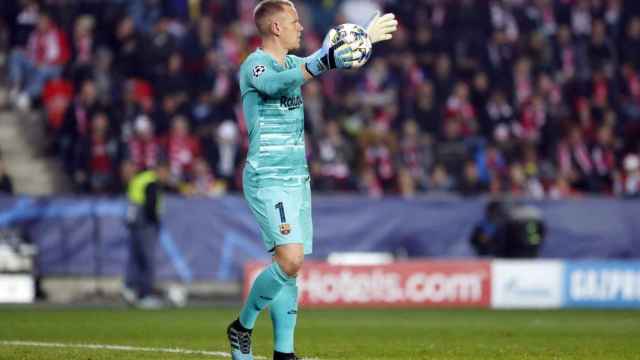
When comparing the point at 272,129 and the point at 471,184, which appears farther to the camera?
the point at 471,184

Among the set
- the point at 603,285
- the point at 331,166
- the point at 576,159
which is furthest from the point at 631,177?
the point at 331,166

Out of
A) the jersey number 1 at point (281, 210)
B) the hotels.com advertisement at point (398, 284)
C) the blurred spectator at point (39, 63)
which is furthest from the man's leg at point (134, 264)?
the jersey number 1 at point (281, 210)

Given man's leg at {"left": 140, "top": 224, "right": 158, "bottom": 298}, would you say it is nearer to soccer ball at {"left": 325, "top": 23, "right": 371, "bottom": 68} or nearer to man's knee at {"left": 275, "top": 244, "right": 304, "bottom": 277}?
man's knee at {"left": 275, "top": 244, "right": 304, "bottom": 277}

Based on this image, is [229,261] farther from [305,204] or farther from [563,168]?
[305,204]

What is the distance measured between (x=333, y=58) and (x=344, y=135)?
613 inches

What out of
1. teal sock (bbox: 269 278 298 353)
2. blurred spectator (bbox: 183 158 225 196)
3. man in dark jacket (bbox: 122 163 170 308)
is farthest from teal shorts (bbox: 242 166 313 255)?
blurred spectator (bbox: 183 158 225 196)

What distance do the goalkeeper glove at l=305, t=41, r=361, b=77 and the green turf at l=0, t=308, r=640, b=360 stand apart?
2865 mm

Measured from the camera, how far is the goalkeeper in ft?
32.4

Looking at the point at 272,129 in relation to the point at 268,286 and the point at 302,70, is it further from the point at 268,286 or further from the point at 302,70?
the point at 268,286

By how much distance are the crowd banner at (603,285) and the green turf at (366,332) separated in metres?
1.65

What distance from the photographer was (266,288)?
998 cm

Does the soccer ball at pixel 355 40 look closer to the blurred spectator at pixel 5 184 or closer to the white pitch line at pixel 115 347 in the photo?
the white pitch line at pixel 115 347

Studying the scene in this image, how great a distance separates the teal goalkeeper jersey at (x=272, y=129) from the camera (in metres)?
10.0

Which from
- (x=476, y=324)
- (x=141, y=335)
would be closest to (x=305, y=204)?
(x=141, y=335)
